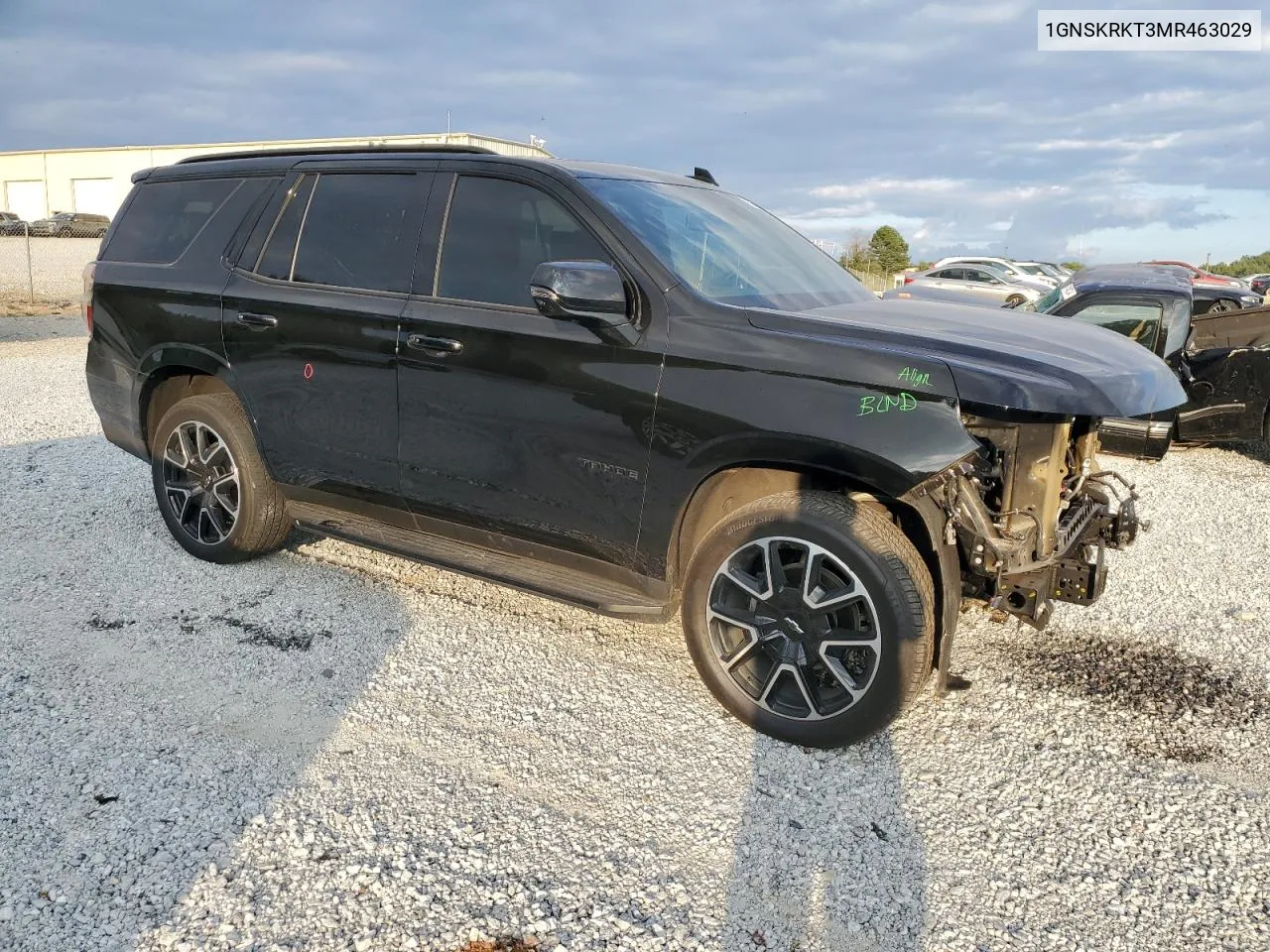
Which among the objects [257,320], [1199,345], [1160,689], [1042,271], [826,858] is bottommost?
[826,858]

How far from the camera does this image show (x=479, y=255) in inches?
151

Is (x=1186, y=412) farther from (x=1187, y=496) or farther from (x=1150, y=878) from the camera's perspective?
(x=1150, y=878)

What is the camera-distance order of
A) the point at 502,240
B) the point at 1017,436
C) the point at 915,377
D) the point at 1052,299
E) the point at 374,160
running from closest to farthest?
1. the point at 915,377
2. the point at 1017,436
3. the point at 502,240
4. the point at 374,160
5. the point at 1052,299

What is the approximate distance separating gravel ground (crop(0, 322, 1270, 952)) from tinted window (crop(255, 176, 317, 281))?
1.56 metres

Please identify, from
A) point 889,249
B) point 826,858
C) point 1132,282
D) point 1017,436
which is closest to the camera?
point 826,858

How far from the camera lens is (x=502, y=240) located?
381cm

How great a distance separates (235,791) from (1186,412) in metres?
7.76

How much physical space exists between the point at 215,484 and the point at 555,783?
2703mm

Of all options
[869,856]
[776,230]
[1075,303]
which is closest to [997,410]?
[869,856]

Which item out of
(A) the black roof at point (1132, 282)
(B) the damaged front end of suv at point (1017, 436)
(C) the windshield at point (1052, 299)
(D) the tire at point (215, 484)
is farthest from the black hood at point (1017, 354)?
(C) the windshield at point (1052, 299)

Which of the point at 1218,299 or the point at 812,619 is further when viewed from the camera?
the point at 1218,299

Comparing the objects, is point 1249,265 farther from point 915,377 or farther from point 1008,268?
point 915,377

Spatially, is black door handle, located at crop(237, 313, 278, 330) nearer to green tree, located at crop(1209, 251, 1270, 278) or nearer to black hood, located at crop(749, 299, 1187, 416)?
black hood, located at crop(749, 299, 1187, 416)

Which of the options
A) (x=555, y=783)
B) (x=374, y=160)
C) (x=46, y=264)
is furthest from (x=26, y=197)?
(x=555, y=783)
